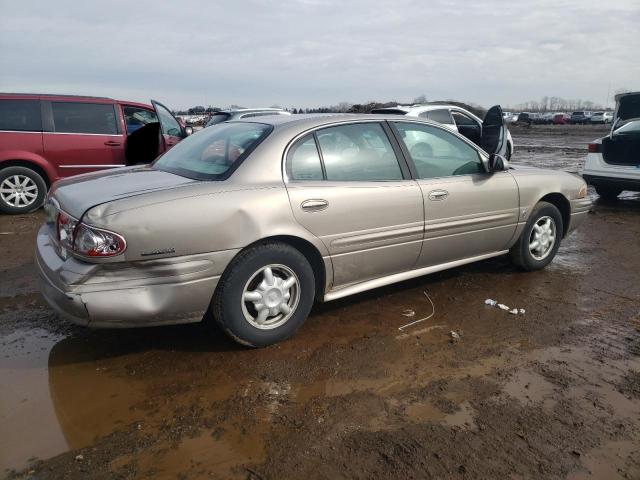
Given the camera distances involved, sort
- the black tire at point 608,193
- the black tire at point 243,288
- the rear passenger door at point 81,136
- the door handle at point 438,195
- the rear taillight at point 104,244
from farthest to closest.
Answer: the black tire at point 608,193
the rear passenger door at point 81,136
the door handle at point 438,195
the black tire at point 243,288
the rear taillight at point 104,244

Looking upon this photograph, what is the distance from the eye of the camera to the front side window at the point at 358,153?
11.6 feet

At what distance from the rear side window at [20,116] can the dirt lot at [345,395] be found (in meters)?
4.23

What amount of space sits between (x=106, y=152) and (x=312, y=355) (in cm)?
627

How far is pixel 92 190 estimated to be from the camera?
10.3 ft

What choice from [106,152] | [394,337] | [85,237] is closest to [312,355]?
[394,337]

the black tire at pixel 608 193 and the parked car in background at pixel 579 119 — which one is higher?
the parked car in background at pixel 579 119

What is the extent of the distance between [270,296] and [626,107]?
9017 millimetres

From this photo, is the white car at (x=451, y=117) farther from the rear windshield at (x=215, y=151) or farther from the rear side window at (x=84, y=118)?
the rear windshield at (x=215, y=151)

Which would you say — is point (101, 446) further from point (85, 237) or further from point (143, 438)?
point (85, 237)

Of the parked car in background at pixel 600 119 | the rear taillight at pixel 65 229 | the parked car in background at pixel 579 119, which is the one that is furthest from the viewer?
the parked car in background at pixel 579 119

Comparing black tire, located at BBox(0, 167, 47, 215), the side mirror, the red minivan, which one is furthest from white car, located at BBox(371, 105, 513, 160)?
black tire, located at BBox(0, 167, 47, 215)

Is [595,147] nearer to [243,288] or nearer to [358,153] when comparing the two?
[358,153]

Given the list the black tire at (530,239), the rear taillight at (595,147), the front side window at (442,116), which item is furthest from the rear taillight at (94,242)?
the front side window at (442,116)

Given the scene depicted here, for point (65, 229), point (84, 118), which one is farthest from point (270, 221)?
point (84, 118)
